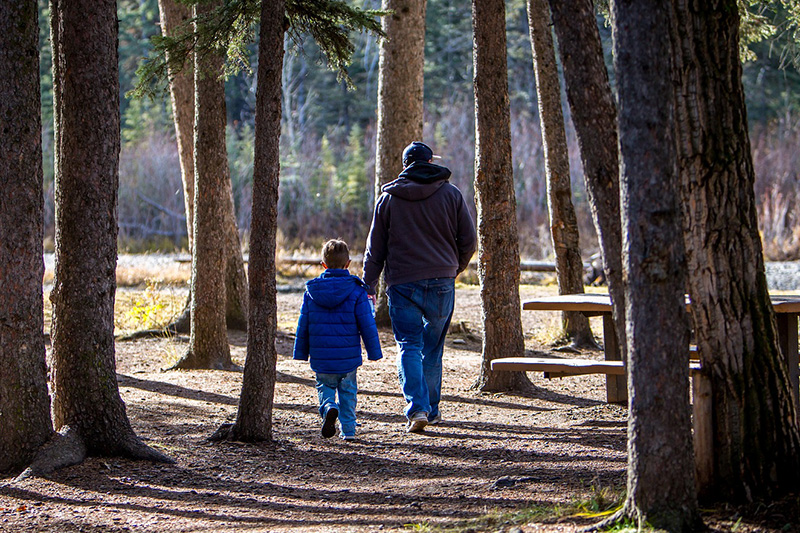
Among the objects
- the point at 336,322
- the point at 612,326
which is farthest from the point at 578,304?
the point at 336,322

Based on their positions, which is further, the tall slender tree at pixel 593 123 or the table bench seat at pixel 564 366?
Answer: the table bench seat at pixel 564 366

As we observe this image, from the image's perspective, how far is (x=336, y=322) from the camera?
6598 mm

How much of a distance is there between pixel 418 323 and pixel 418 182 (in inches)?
41.4

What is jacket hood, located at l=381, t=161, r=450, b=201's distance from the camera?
6793 mm

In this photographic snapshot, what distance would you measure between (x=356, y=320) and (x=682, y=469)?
3.24 m

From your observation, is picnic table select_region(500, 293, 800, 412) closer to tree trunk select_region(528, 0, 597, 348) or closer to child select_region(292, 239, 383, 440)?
child select_region(292, 239, 383, 440)

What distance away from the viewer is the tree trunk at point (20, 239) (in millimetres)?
5484

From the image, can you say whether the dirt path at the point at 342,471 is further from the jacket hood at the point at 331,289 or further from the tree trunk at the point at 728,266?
the jacket hood at the point at 331,289

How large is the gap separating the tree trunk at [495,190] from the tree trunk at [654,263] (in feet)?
13.9

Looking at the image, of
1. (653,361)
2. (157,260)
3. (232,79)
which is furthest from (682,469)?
(232,79)

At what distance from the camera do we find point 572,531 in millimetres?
3979

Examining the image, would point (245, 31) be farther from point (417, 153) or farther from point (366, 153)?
point (366, 153)

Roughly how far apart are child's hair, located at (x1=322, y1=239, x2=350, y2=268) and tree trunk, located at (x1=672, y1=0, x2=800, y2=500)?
9.78ft

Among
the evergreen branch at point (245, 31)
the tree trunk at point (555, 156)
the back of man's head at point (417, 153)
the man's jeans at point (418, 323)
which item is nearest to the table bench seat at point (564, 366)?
the man's jeans at point (418, 323)
